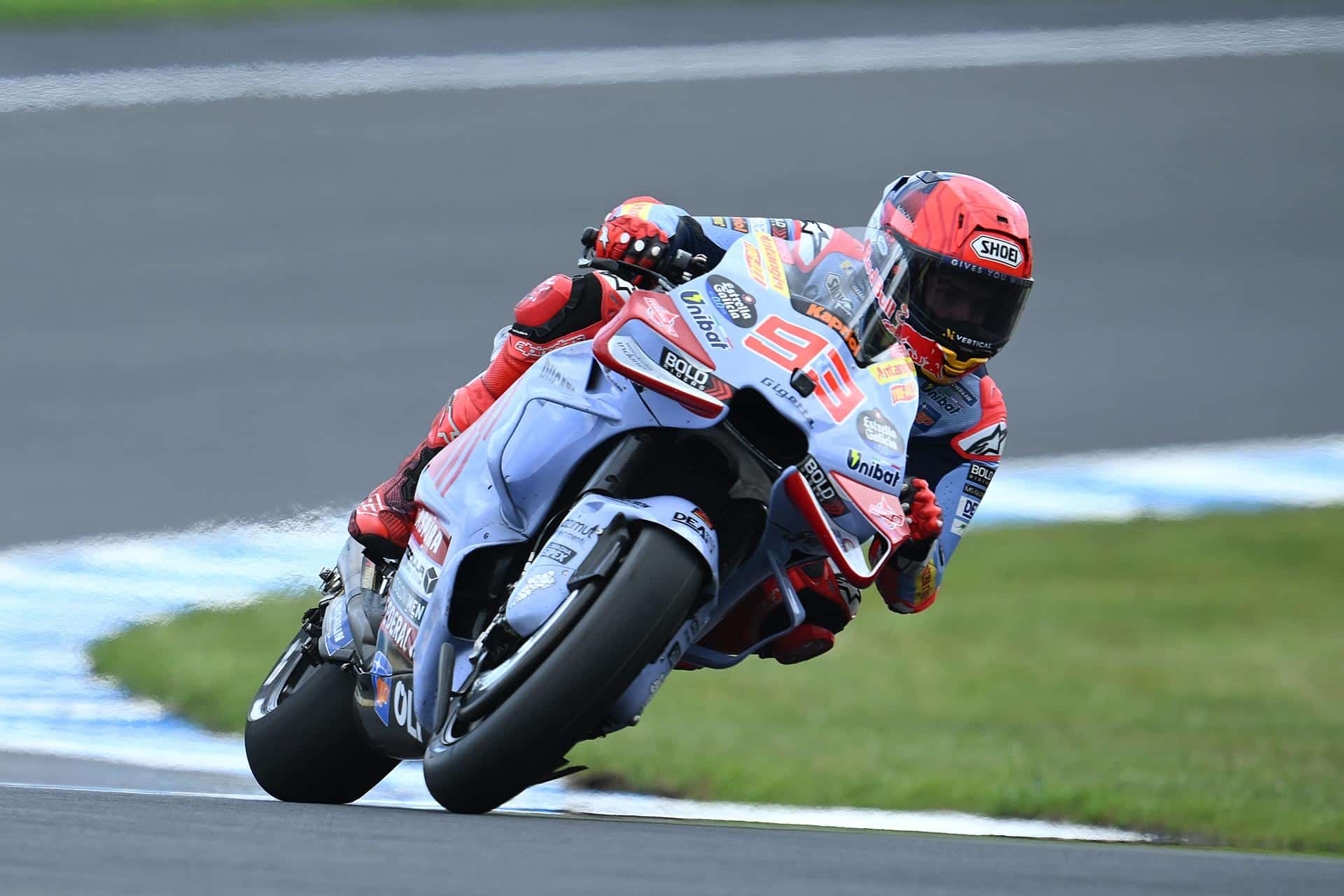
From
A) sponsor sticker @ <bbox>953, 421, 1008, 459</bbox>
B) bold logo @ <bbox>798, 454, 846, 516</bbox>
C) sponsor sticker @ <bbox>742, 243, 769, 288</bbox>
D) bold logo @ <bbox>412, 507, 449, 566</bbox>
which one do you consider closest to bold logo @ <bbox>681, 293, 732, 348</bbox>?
Result: sponsor sticker @ <bbox>742, 243, 769, 288</bbox>

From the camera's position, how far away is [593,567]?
3.70 metres

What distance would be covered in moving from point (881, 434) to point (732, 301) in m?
0.37

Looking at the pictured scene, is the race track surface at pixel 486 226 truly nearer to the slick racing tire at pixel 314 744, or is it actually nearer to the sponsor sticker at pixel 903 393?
the slick racing tire at pixel 314 744

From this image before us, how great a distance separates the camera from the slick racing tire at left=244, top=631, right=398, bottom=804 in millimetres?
4957

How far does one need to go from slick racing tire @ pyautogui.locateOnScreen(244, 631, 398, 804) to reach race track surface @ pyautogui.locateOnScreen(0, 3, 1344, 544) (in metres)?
3.02

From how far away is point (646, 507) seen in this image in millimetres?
3736

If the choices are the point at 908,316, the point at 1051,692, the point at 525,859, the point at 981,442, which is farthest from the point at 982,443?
the point at 1051,692

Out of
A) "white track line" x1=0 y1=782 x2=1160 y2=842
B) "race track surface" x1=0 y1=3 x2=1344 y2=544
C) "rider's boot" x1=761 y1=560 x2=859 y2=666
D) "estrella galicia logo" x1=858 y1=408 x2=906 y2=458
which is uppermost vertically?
"estrella galicia logo" x1=858 y1=408 x2=906 y2=458

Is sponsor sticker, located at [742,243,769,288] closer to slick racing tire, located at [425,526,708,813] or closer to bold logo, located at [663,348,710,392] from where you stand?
bold logo, located at [663,348,710,392]

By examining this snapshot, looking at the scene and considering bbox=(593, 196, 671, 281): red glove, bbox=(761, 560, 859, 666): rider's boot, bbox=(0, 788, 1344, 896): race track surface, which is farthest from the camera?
bbox=(761, 560, 859, 666): rider's boot

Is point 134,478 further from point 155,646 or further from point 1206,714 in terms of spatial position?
point 1206,714

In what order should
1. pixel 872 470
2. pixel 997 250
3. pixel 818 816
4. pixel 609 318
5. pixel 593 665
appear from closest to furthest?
pixel 593 665
pixel 872 470
pixel 997 250
pixel 609 318
pixel 818 816

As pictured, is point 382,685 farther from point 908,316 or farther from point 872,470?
point 908,316

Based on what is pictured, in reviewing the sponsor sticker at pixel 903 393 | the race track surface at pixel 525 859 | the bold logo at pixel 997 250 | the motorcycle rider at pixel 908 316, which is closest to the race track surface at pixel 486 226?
the motorcycle rider at pixel 908 316
